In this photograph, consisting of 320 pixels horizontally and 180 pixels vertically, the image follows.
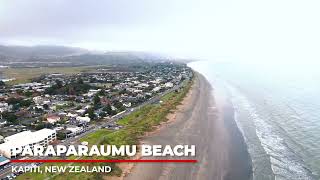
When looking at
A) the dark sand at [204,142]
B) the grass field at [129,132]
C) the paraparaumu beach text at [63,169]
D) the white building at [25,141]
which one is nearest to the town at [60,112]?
the white building at [25,141]

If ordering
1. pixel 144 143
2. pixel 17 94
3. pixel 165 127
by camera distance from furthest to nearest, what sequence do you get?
pixel 17 94, pixel 165 127, pixel 144 143

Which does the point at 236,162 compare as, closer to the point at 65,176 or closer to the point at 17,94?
the point at 65,176

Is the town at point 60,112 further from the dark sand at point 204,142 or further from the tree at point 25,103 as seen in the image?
the dark sand at point 204,142

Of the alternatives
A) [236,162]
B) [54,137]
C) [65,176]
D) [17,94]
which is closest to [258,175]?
[236,162]

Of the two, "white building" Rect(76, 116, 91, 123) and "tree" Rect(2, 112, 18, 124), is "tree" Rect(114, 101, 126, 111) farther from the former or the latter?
"tree" Rect(2, 112, 18, 124)

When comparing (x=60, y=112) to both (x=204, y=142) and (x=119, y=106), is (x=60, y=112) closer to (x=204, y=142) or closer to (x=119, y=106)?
(x=119, y=106)

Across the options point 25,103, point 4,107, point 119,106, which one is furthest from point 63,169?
point 25,103

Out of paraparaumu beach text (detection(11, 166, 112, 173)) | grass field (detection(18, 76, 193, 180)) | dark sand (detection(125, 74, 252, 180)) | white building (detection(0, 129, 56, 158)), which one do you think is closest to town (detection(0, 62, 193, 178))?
white building (detection(0, 129, 56, 158))
